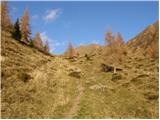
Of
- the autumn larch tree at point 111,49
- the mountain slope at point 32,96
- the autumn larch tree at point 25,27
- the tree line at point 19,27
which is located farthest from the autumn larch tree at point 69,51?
the mountain slope at point 32,96

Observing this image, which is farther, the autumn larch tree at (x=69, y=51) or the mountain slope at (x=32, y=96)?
the autumn larch tree at (x=69, y=51)

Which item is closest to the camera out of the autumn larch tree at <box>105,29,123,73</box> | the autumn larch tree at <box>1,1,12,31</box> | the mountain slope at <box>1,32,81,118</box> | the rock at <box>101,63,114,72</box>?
the mountain slope at <box>1,32,81,118</box>

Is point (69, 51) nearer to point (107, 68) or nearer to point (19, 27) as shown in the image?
point (19, 27)

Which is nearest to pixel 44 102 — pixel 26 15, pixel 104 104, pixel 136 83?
pixel 104 104

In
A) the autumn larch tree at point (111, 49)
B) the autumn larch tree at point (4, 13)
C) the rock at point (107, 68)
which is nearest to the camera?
the rock at point (107, 68)

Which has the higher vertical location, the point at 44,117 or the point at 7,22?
the point at 7,22

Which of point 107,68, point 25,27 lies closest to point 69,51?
point 25,27

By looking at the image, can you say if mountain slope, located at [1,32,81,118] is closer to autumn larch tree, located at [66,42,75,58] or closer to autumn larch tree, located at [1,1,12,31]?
autumn larch tree, located at [1,1,12,31]

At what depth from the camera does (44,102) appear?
59.0ft

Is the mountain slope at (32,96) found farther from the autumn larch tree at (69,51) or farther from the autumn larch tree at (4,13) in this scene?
the autumn larch tree at (69,51)

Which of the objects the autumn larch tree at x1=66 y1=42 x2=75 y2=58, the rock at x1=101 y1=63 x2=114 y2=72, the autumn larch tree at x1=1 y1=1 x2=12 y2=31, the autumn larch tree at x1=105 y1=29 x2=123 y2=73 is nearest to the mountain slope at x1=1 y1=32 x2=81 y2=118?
the rock at x1=101 y1=63 x2=114 y2=72

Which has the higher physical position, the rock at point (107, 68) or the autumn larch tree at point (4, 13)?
the autumn larch tree at point (4, 13)

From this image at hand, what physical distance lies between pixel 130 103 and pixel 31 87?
897 centimetres

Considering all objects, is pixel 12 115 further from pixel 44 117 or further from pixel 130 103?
pixel 130 103
